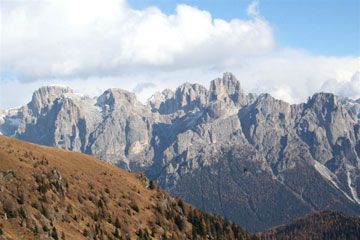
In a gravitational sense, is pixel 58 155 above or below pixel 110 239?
above

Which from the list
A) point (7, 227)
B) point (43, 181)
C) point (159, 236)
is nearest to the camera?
point (7, 227)

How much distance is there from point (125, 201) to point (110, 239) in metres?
35.3

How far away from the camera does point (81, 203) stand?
452ft

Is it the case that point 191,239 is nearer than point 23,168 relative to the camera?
No

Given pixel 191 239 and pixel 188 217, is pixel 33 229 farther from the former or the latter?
pixel 188 217

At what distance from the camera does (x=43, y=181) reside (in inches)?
5069

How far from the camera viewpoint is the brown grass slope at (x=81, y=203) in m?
108

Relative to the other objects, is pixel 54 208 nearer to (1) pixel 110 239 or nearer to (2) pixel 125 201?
(1) pixel 110 239

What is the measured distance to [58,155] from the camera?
172250 mm

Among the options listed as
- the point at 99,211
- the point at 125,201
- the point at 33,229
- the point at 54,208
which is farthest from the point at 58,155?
the point at 33,229

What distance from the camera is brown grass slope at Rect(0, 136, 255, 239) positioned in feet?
355

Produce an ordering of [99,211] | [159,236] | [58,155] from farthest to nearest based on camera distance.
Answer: [58,155], [159,236], [99,211]

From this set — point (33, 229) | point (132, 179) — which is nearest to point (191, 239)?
point (132, 179)

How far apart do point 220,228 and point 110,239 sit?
70276 mm
